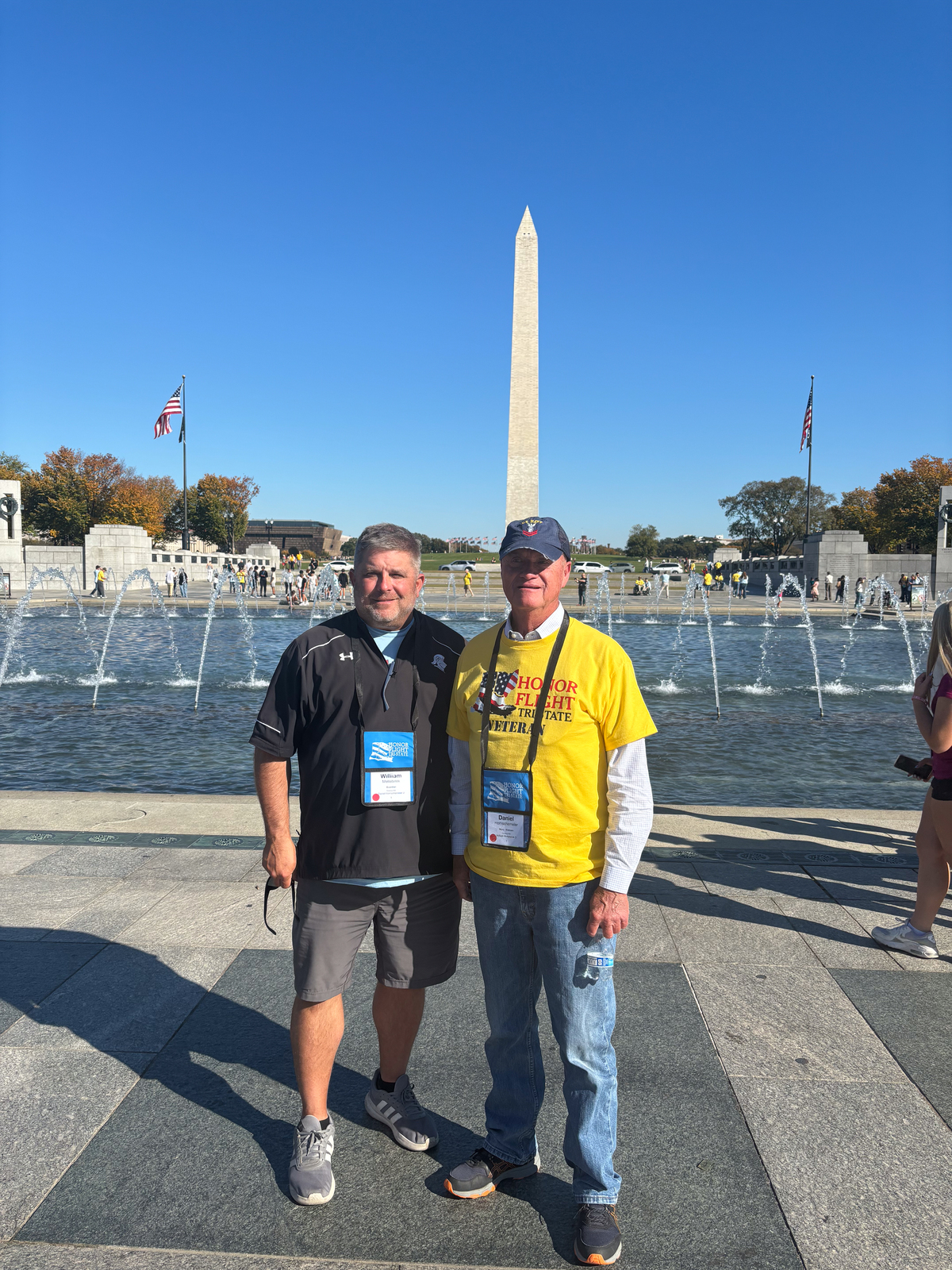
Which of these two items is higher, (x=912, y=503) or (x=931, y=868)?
(x=912, y=503)

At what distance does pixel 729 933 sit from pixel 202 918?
2.63m

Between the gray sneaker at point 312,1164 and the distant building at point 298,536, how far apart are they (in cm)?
12148

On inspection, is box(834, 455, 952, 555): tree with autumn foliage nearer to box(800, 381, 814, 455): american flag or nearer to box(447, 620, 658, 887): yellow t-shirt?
box(800, 381, 814, 455): american flag

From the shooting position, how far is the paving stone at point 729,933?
4059 millimetres

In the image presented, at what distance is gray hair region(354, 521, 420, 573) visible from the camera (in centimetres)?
266

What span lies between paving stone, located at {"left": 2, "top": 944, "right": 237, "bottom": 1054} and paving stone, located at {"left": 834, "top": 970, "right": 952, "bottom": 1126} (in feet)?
8.89

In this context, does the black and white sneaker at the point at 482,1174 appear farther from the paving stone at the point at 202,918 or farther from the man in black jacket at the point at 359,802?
the paving stone at the point at 202,918

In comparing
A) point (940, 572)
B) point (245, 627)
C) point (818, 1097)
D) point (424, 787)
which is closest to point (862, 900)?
point (818, 1097)

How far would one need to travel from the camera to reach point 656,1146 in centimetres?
271

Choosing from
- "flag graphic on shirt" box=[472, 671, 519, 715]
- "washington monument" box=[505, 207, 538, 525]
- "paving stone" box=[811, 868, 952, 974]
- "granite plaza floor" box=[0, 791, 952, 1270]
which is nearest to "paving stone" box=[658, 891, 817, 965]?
"granite plaza floor" box=[0, 791, 952, 1270]

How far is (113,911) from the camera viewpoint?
4.51m

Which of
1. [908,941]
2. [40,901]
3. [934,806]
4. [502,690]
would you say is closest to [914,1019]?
[908,941]

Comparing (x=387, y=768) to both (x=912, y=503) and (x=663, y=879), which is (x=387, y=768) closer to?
(x=663, y=879)

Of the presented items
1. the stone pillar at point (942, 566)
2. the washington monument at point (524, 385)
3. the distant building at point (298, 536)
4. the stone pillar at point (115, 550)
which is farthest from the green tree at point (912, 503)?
the distant building at point (298, 536)
